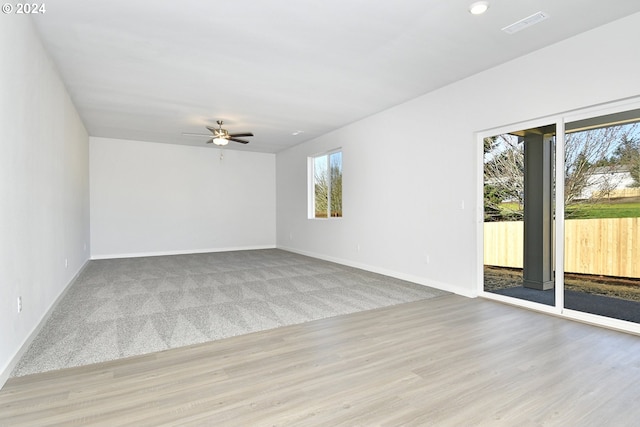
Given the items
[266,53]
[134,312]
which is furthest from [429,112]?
[134,312]

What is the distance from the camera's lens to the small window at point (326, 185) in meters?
6.98

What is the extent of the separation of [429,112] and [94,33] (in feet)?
13.1

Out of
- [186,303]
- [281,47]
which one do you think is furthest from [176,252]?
[281,47]

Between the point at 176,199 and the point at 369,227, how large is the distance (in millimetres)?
5126

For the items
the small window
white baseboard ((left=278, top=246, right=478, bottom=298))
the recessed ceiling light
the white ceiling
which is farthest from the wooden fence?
the small window

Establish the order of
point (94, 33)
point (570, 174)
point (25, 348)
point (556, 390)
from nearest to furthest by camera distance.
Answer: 1. point (556, 390)
2. point (25, 348)
3. point (94, 33)
4. point (570, 174)

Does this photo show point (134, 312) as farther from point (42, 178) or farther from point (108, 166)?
point (108, 166)

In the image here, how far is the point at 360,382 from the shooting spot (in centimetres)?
210

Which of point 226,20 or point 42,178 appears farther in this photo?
point 42,178

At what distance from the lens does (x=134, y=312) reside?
3.51 m

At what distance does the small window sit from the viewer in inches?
275

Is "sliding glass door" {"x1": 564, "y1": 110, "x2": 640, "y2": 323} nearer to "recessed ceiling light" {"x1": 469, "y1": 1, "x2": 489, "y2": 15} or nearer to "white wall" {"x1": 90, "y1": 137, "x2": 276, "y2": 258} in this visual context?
"recessed ceiling light" {"x1": 469, "y1": 1, "x2": 489, "y2": 15}

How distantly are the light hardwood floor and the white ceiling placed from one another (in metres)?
2.72

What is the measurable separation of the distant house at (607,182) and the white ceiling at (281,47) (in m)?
1.33
